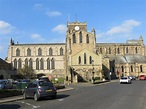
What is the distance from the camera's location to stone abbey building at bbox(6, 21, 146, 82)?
266ft

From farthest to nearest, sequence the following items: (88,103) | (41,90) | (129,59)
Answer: (129,59) < (41,90) < (88,103)

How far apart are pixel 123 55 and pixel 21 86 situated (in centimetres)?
8178

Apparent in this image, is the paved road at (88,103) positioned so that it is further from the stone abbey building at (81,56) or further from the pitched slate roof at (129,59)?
the pitched slate roof at (129,59)

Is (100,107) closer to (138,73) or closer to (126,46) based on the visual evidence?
(138,73)

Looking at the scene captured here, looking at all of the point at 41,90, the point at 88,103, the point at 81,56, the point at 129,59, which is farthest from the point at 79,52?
the point at 88,103

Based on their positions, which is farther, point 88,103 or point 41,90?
point 41,90

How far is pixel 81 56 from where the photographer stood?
81062 mm

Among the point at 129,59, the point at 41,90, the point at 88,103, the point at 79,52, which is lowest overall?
the point at 88,103

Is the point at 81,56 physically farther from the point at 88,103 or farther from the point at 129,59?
the point at 88,103

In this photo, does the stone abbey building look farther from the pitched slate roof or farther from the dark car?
the dark car

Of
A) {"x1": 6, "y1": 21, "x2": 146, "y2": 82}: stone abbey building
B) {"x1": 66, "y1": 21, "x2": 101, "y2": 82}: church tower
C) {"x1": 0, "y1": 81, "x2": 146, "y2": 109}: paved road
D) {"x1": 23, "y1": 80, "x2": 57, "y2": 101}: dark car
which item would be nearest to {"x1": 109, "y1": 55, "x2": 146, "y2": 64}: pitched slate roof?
{"x1": 6, "y1": 21, "x2": 146, "y2": 82}: stone abbey building

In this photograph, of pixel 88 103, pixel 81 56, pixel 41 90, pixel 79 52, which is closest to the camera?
pixel 88 103

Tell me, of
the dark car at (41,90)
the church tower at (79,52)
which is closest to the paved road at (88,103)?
the dark car at (41,90)

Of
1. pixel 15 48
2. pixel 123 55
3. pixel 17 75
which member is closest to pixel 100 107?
pixel 17 75
